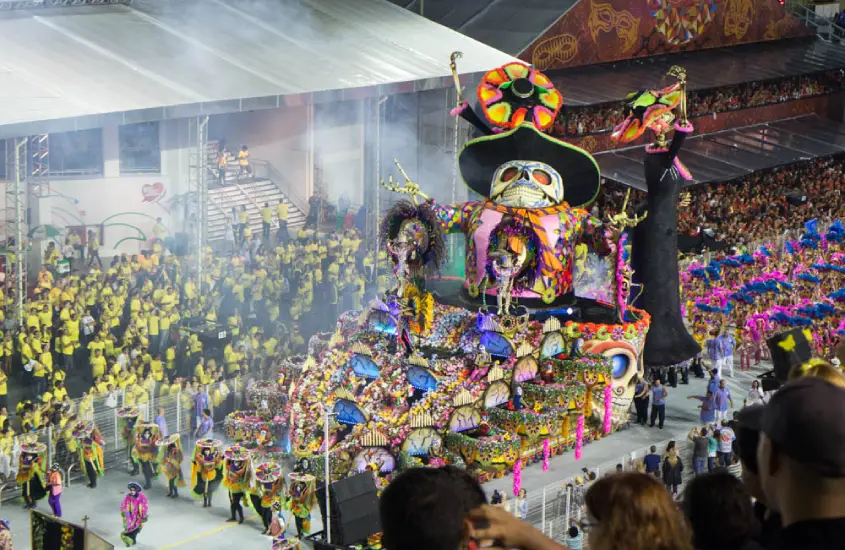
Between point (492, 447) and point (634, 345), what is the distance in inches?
142

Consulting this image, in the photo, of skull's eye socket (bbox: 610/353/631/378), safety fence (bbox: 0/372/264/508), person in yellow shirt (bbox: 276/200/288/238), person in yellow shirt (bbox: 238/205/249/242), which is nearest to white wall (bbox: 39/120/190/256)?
person in yellow shirt (bbox: 238/205/249/242)

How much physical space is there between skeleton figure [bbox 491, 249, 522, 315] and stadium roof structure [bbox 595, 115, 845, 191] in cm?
1103

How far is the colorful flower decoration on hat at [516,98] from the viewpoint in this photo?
67.9ft

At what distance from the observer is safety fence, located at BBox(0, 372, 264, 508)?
17.3 metres

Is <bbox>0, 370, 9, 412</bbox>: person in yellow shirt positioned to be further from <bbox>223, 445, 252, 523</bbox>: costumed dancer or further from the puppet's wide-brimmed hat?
<bbox>223, 445, 252, 523</bbox>: costumed dancer

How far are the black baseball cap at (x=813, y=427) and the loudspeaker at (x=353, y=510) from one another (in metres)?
9.21

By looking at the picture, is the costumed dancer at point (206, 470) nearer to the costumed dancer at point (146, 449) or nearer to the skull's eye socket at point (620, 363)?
the costumed dancer at point (146, 449)

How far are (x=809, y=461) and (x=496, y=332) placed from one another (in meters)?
14.5

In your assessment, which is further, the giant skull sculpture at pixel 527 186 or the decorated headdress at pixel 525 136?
the decorated headdress at pixel 525 136

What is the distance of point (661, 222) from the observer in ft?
68.8

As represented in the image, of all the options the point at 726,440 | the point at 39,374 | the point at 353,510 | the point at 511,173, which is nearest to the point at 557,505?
the point at 726,440

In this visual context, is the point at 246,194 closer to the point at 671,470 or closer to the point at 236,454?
the point at 236,454

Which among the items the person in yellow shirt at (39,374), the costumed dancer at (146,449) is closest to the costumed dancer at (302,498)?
the costumed dancer at (146,449)

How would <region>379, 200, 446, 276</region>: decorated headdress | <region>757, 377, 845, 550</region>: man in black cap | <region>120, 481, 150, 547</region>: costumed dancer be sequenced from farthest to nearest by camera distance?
<region>379, 200, 446, 276</region>: decorated headdress < <region>120, 481, 150, 547</region>: costumed dancer < <region>757, 377, 845, 550</region>: man in black cap
